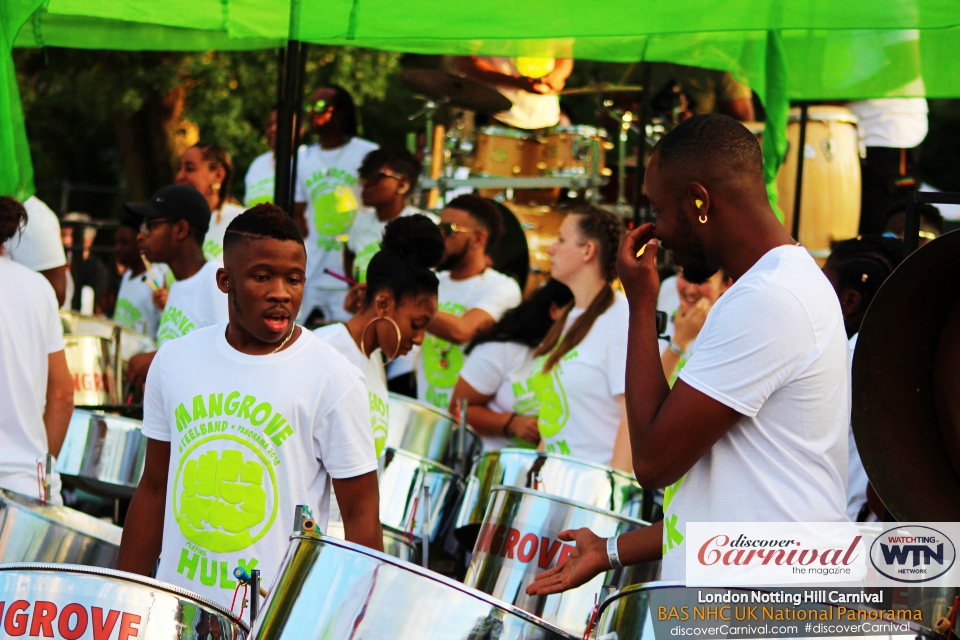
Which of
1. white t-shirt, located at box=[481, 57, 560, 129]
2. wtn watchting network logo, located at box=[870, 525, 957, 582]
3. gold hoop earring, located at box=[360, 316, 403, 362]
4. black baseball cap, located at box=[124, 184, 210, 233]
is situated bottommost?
wtn watchting network logo, located at box=[870, 525, 957, 582]

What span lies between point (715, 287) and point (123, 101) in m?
7.02

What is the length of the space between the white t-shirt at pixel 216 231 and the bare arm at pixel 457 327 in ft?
2.98

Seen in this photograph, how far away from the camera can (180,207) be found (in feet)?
11.0

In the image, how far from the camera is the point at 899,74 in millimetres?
3389

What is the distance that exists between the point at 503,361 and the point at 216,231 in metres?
1.41

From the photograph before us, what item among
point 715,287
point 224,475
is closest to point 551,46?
point 715,287

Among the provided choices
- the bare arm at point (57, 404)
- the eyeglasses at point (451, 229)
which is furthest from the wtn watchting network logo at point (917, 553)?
the eyeglasses at point (451, 229)

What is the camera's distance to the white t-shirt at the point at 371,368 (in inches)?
98.1

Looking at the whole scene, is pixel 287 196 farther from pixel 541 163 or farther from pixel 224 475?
pixel 541 163

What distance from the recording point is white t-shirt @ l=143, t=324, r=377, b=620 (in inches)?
75.3

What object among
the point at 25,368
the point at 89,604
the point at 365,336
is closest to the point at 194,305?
the point at 25,368

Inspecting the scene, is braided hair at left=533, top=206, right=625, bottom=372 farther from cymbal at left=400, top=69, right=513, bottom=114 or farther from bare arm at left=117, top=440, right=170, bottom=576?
cymbal at left=400, top=69, right=513, bottom=114

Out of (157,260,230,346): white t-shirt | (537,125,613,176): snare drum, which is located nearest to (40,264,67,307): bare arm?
(157,260,230,346): white t-shirt

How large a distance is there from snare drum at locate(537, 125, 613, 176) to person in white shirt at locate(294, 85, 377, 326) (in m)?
1.51
